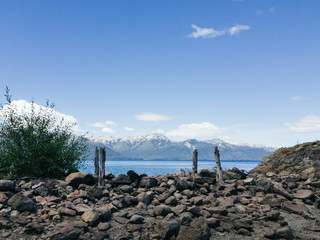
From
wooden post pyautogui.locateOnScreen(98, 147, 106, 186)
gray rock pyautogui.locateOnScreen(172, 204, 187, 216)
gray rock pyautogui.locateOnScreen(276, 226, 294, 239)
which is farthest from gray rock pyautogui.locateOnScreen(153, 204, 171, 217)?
gray rock pyautogui.locateOnScreen(276, 226, 294, 239)

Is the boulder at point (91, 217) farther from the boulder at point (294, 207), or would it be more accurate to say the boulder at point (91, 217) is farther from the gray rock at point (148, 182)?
the boulder at point (294, 207)

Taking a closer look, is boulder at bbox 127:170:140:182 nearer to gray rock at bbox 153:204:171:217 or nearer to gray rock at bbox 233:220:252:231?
gray rock at bbox 153:204:171:217

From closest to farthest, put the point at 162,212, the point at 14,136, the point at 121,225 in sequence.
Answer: the point at 121,225, the point at 162,212, the point at 14,136

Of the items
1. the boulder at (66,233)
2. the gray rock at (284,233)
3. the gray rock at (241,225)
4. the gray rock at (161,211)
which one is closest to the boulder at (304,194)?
the gray rock at (284,233)

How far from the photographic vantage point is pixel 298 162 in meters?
27.1

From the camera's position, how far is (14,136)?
60.4 ft

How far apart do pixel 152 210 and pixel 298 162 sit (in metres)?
18.8

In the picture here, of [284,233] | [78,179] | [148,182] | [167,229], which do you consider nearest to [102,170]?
[78,179]

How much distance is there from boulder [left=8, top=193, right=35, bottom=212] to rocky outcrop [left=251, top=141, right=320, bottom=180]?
1924 cm

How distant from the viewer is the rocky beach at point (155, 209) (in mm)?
11328

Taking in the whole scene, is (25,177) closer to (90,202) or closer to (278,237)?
(90,202)

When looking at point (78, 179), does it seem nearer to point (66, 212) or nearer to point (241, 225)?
point (66, 212)

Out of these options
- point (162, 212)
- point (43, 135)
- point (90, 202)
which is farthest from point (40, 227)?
point (43, 135)

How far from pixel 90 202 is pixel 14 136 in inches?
313
